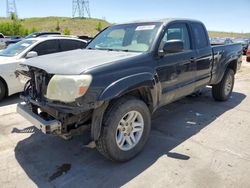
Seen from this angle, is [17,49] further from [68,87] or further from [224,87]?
[224,87]

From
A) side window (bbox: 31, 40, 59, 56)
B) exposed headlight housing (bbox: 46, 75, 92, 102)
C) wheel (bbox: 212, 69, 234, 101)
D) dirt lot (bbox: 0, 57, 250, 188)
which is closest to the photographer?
exposed headlight housing (bbox: 46, 75, 92, 102)

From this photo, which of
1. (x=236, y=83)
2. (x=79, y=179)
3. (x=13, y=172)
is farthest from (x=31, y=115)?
(x=236, y=83)

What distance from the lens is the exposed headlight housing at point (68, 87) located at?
2.75 m

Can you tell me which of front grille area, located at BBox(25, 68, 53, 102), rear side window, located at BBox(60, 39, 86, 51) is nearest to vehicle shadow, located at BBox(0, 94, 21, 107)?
rear side window, located at BBox(60, 39, 86, 51)

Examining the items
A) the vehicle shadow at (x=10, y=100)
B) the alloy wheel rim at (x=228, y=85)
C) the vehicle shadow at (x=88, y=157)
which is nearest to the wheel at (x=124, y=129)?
the vehicle shadow at (x=88, y=157)

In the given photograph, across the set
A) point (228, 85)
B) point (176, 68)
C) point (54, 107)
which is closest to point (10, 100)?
point (54, 107)

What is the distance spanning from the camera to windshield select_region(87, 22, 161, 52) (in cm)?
387

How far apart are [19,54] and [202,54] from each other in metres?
4.51

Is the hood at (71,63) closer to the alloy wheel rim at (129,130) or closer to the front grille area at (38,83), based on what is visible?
the front grille area at (38,83)

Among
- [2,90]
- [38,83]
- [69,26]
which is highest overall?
[69,26]

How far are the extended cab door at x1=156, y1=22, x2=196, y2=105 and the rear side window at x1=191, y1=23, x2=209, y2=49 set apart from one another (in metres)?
0.24

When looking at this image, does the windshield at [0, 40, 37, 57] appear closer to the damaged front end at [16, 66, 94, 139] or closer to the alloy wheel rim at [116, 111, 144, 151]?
the damaged front end at [16, 66, 94, 139]

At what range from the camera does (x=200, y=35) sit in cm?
504

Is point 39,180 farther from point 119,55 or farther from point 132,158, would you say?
point 119,55
